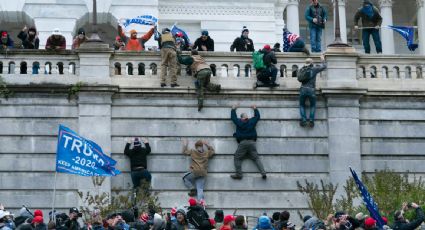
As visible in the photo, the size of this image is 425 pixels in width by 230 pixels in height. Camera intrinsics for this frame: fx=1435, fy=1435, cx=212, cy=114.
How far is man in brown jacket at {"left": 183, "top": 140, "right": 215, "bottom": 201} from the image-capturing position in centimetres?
3978

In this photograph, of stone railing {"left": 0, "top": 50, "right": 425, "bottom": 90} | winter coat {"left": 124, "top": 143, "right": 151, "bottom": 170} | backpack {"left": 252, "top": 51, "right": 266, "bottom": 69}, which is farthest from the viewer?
backpack {"left": 252, "top": 51, "right": 266, "bottom": 69}

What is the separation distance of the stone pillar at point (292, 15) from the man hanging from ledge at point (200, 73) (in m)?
24.2

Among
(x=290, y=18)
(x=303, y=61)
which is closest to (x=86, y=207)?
(x=303, y=61)

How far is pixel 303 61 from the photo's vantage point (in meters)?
41.6

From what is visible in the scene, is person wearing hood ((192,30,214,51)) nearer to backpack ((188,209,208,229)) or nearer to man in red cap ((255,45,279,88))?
man in red cap ((255,45,279,88))

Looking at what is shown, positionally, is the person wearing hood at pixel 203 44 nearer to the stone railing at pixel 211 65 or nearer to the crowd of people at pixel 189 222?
the stone railing at pixel 211 65

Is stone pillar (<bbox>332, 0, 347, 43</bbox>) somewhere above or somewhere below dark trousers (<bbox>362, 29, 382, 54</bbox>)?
above

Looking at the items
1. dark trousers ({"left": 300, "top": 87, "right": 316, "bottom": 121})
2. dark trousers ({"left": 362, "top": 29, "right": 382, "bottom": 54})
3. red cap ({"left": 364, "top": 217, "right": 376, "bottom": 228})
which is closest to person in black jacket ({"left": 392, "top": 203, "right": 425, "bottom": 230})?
red cap ({"left": 364, "top": 217, "right": 376, "bottom": 228})

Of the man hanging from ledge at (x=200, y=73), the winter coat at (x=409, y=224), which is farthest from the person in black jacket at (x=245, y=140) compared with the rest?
the winter coat at (x=409, y=224)

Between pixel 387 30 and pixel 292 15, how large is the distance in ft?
14.3

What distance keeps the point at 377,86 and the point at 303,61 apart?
2.26 m

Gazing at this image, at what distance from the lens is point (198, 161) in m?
39.8

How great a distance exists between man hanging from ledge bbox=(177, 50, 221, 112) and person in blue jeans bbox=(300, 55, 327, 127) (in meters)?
2.41

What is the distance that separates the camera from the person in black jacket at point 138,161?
39.4m
